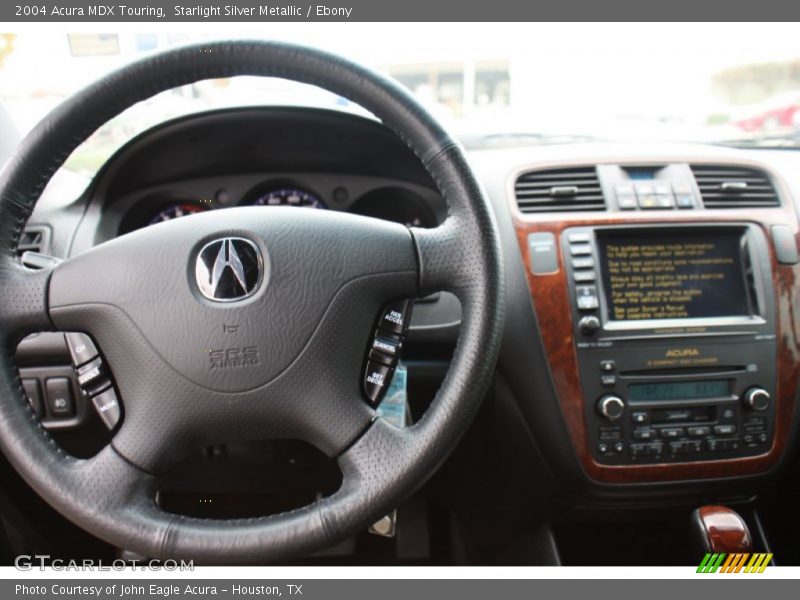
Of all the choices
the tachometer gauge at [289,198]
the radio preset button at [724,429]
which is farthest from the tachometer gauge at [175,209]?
the radio preset button at [724,429]

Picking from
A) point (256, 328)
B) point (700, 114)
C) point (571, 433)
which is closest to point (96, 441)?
point (256, 328)

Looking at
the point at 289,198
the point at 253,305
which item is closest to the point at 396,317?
the point at 253,305

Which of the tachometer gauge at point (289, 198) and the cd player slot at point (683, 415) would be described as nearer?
the cd player slot at point (683, 415)

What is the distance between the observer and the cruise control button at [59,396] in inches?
49.0

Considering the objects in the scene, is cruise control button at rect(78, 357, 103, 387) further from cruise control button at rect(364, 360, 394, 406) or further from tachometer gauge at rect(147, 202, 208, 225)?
tachometer gauge at rect(147, 202, 208, 225)

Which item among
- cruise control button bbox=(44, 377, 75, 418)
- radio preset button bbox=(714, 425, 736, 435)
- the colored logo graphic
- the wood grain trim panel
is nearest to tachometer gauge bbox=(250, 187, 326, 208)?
the wood grain trim panel

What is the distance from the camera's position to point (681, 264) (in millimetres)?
1395

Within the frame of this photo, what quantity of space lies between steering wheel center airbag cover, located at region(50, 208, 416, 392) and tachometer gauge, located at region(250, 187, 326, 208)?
552mm

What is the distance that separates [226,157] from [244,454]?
2.25 ft

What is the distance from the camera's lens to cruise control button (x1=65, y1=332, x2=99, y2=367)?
3.12 feet

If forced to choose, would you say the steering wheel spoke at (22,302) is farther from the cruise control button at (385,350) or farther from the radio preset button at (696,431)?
the radio preset button at (696,431)

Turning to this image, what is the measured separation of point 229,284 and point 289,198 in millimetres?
648

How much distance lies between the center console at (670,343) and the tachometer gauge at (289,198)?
603mm
